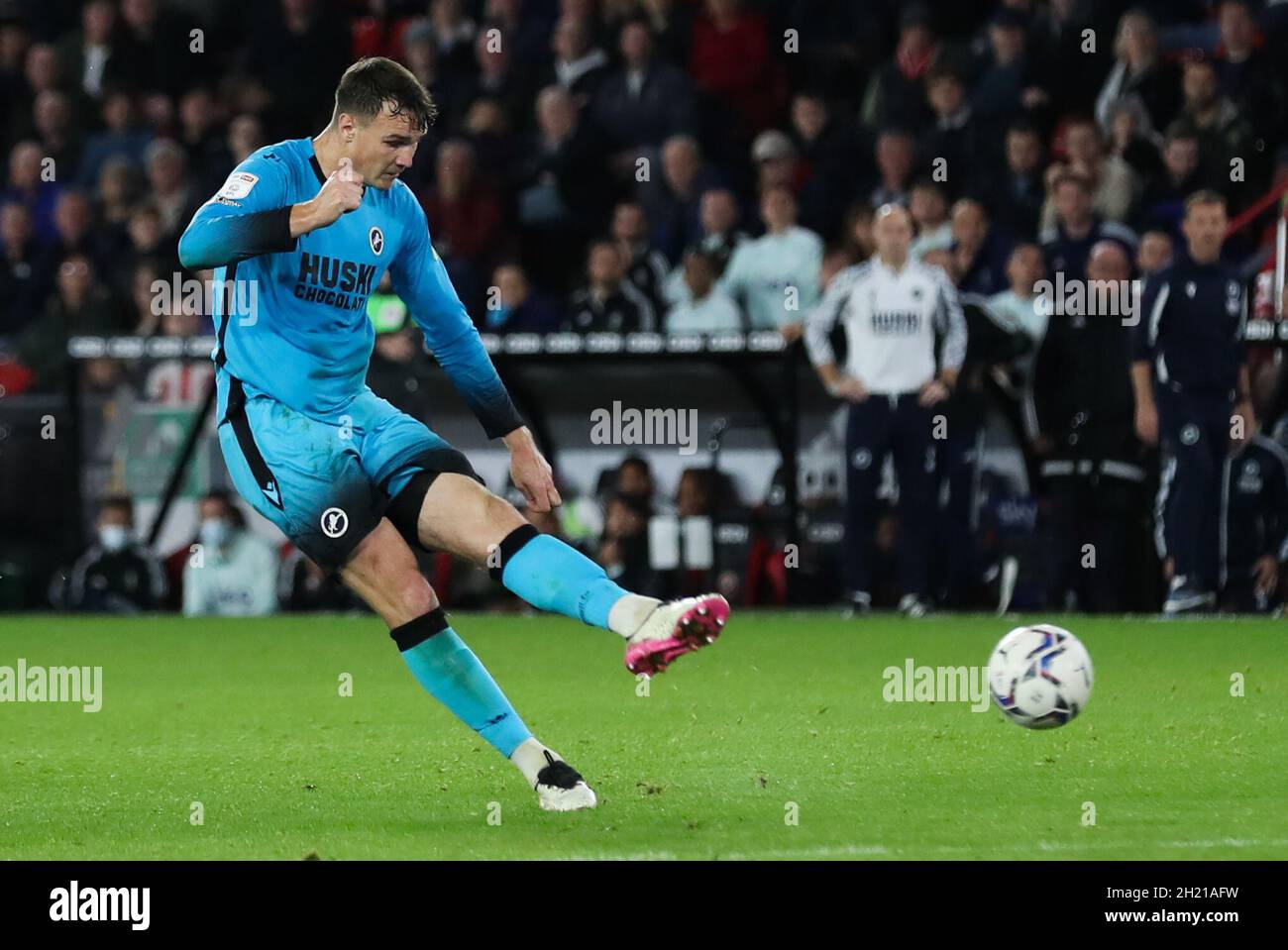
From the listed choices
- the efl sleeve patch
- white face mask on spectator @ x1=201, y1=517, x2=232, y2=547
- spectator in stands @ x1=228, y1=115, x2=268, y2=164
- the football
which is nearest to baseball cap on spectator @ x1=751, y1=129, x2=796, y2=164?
spectator in stands @ x1=228, y1=115, x2=268, y2=164

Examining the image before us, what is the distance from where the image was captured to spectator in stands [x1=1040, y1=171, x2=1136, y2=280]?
42.5 feet

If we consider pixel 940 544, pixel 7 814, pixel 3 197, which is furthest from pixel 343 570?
pixel 3 197

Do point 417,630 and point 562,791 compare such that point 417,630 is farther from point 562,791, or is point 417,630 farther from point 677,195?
point 677,195

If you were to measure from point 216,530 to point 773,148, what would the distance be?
14.1ft

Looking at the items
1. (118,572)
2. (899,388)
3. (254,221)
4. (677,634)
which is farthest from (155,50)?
(677,634)

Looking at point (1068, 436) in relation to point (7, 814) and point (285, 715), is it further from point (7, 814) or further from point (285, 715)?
point (7, 814)

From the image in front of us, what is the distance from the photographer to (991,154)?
1404cm

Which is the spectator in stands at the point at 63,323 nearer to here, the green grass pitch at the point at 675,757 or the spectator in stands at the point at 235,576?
the spectator in stands at the point at 235,576

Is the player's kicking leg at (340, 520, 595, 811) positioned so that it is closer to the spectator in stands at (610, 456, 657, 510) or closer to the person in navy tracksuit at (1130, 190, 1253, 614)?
the person in navy tracksuit at (1130, 190, 1253, 614)

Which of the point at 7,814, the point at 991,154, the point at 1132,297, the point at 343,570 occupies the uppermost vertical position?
the point at 991,154

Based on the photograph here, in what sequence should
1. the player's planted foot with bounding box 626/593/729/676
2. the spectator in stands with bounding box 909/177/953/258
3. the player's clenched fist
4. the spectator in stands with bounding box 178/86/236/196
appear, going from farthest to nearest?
the spectator in stands with bounding box 178/86/236/196, the spectator in stands with bounding box 909/177/953/258, the player's clenched fist, the player's planted foot with bounding box 626/593/729/676

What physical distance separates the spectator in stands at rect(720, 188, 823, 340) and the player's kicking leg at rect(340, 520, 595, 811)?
24.7ft

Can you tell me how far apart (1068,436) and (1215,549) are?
1.05 meters

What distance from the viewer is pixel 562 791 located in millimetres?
6125
